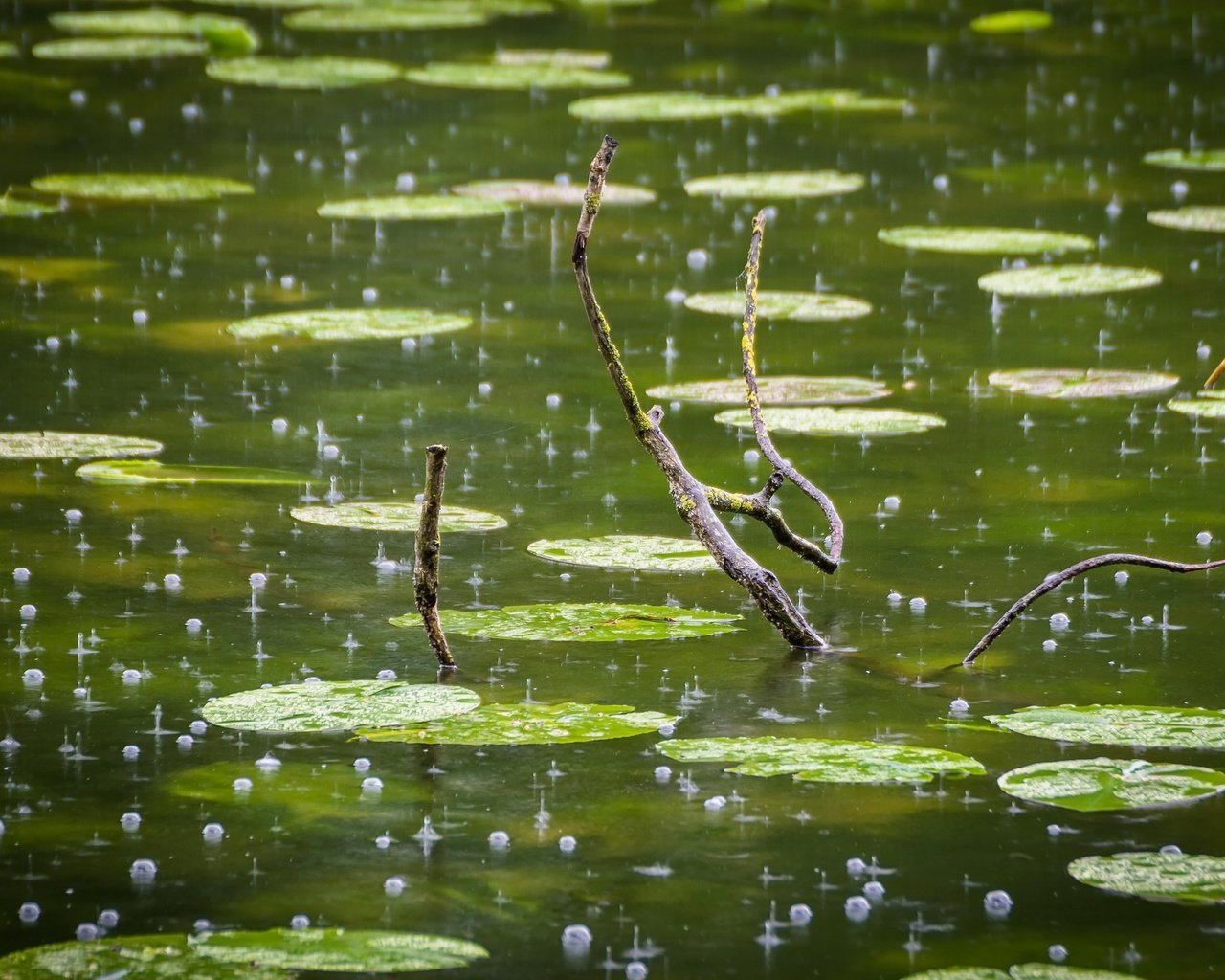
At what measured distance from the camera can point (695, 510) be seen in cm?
541

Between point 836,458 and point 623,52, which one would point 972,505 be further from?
point 623,52

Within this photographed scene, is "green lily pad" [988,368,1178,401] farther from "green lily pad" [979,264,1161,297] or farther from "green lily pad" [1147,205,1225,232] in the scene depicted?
"green lily pad" [1147,205,1225,232]

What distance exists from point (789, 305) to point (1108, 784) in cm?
477

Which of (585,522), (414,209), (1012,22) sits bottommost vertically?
(585,522)

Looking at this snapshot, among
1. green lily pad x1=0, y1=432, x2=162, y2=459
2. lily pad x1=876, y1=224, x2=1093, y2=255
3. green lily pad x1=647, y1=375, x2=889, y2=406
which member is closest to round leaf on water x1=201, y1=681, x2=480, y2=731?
green lily pad x1=0, y1=432, x2=162, y2=459

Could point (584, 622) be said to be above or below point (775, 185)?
below

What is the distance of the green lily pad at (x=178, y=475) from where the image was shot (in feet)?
22.5

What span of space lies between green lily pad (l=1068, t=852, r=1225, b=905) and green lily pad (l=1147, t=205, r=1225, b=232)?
685cm

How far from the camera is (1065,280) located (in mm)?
9414

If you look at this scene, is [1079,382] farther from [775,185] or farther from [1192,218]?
[775,185]

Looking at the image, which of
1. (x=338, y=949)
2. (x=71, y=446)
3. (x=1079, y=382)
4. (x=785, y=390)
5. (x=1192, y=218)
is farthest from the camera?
(x=1192, y=218)

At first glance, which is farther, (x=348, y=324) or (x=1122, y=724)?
(x=348, y=324)

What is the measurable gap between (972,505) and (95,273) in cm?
464

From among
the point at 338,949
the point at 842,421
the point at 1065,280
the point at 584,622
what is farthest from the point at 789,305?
the point at 338,949
